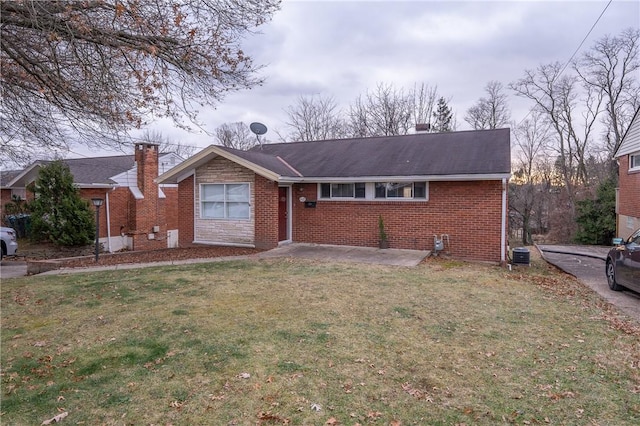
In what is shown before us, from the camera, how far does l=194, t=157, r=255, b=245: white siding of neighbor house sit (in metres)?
12.9

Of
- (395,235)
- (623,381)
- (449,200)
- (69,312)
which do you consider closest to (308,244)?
(395,235)

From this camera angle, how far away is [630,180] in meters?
16.8

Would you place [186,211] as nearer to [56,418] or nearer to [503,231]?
[503,231]

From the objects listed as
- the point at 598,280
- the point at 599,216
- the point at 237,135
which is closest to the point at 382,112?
the point at 237,135

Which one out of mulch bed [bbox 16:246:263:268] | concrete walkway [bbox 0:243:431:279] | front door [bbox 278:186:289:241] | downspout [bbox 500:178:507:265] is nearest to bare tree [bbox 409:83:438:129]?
front door [bbox 278:186:289:241]

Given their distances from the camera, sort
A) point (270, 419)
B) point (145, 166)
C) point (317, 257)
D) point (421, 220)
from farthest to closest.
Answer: point (145, 166) → point (421, 220) → point (317, 257) → point (270, 419)

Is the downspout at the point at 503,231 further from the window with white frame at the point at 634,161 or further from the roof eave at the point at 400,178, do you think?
the window with white frame at the point at 634,161

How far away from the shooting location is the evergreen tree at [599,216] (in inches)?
931

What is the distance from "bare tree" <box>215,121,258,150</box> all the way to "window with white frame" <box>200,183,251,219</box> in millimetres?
25710

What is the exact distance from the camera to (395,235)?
40.7 feet

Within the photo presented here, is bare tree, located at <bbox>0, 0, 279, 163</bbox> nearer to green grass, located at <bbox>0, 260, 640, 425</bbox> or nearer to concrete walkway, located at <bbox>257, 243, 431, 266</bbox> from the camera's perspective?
green grass, located at <bbox>0, 260, 640, 425</bbox>

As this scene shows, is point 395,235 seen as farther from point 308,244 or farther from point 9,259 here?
point 9,259

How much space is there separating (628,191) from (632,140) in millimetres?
2247

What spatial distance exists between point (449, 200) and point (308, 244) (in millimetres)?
4836
